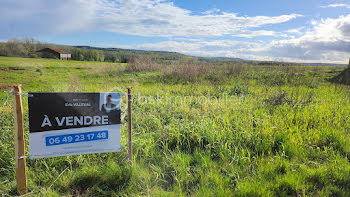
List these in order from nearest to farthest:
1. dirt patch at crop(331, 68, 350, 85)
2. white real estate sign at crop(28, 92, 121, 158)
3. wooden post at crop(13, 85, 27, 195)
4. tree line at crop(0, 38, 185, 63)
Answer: wooden post at crop(13, 85, 27, 195), white real estate sign at crop(28, 92, 121, 158), tree line at crop(0, 38, 185, 63), dirt patch at crop(331, 68, 350, 85)

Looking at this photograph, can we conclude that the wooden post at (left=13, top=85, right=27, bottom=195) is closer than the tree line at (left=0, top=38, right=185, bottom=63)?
Yes

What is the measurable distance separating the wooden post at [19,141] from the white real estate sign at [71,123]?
111mm

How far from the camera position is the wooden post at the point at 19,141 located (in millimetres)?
2363

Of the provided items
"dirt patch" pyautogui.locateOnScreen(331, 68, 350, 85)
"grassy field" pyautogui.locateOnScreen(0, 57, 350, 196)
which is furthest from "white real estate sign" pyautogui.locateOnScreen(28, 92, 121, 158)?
"dirt patch" pyautogui.locateOnScreen(331, 68, 350, 85)

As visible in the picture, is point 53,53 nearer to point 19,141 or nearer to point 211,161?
point 19,141

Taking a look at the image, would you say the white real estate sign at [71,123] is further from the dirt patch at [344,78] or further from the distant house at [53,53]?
the dirt patch at [344,78]

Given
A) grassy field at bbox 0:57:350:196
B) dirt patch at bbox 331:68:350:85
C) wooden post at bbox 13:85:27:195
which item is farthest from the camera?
dirt patch at bbox 331:68:350:85

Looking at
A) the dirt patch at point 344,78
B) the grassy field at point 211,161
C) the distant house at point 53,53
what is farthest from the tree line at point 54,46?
the dirt patch at point 344,78

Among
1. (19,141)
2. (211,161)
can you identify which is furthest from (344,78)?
(19,141)

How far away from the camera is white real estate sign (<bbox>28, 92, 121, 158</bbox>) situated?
2479mm

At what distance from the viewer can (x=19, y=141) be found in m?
2.44

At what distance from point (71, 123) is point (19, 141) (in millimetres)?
630

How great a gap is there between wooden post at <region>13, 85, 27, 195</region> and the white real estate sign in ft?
0.36

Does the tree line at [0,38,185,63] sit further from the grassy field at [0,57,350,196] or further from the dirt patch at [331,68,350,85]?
the dirt patch at [331,68,350,85]
